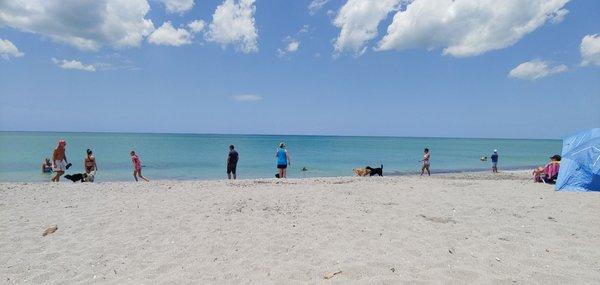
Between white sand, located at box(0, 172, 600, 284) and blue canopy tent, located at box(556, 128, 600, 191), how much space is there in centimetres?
124

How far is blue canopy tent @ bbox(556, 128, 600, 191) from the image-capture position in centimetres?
1090

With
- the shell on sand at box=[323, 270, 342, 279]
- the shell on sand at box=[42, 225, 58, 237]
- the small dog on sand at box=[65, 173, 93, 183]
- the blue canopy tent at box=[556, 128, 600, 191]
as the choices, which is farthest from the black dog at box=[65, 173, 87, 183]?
the blue canopy tent at box=[556, 128, 600, 191]

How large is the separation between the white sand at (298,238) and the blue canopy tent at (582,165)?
4.07 feet

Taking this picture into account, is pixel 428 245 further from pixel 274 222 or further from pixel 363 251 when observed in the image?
pixel 274 222

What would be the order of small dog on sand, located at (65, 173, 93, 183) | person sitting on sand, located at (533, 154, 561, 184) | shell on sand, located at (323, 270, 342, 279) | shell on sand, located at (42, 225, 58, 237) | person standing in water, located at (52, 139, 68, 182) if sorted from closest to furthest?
shell on sand, located at (323, 270, 342, 279)
shell on sand, located at (42, 225, 58, 237)
person sitting on sand, located at (533, 154, 561, 184)
person standing in water, located at (52, 139, 68, 182)
small dog on sand, located at (65, 173, 93, 183)

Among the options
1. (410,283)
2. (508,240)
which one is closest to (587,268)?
(508,240)

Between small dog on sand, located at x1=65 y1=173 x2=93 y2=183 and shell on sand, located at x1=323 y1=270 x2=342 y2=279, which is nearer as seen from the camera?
shell on sand, located at x1=323 y1=270 x2=342 y2=279

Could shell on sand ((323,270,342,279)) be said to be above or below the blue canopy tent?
below

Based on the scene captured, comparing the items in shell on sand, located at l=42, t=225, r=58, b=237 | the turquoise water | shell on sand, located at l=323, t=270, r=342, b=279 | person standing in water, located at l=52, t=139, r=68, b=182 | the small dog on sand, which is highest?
person standing in water, located at l=52, t=139, r=68, b=182

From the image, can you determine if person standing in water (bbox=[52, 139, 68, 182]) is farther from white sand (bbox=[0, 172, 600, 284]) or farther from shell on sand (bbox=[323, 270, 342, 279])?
shell on sand (bbox=[323, 270, 342, 279])

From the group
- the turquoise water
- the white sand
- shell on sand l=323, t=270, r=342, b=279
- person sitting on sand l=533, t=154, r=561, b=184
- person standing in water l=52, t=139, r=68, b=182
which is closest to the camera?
shell on sand l=323, t=270, r=342, b=279

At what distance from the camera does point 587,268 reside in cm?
483

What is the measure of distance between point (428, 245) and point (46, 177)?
2297 centimetres

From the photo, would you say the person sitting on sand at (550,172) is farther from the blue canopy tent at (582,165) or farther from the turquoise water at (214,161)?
the turquoise water at (214,161)
